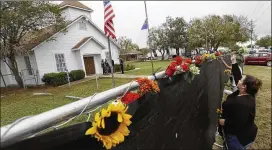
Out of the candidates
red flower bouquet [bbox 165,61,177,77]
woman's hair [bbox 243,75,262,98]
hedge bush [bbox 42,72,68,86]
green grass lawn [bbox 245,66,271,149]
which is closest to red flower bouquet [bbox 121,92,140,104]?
red flower bouquet [bbox 165,61,177,77]

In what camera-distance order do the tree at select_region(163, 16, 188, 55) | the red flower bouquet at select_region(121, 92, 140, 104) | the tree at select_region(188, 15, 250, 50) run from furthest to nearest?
the tree at select_region(163, 16, 188, 55)
the tree at select_region(188, 15, 250, 50)
the red flower bouquet at select_region(121, 92, 140, 104)

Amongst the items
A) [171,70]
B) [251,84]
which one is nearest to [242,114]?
[251,84]

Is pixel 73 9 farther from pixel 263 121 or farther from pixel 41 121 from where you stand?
pixel 41 121

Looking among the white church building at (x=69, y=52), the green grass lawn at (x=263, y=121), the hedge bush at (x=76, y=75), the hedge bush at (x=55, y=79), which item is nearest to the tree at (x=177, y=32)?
the white church building at (x=69, y=52)

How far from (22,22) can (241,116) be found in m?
15.1

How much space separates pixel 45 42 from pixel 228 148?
16665 mm

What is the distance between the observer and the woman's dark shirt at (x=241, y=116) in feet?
8.65

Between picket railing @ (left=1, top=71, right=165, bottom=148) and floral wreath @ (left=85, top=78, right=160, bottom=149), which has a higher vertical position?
picket railing @ (left=1, top=71, right=165, bottom=148)

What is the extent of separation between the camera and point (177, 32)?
46.5m

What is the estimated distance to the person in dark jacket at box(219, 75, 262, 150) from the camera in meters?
2.65

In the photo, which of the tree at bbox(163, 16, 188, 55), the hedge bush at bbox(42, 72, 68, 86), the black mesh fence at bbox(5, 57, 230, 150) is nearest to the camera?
the black mesh fence at bbox(5, 57, 230, 150)

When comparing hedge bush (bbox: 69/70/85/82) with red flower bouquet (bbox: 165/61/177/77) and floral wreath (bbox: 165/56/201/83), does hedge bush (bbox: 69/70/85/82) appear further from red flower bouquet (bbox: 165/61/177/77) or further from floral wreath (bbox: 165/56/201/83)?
red flower bouquet (bbox: 165/61/177/77)

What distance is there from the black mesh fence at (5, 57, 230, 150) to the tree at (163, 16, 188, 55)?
4414 centimetres

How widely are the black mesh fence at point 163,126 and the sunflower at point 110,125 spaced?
53 mm
